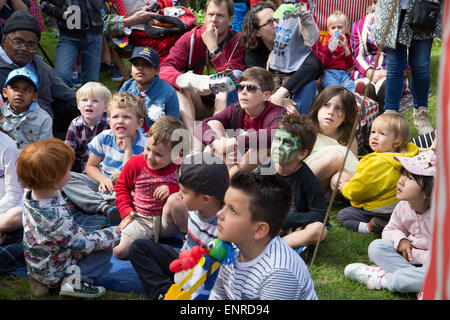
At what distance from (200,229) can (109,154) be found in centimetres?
150

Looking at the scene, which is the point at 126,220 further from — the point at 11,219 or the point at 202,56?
the point at 202,56

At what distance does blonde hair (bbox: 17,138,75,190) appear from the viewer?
299 centimetres

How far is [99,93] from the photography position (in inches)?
181

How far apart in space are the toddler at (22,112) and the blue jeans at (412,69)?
2.96 m

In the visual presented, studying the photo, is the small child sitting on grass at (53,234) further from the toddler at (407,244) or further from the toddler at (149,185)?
the toddler at (407,244)

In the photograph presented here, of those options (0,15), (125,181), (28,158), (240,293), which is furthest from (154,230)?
(0,15)

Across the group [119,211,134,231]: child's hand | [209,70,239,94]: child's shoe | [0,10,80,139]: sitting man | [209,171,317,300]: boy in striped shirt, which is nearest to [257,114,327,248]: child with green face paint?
[119,211,134,231]: child's hand

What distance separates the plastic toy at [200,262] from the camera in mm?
2502

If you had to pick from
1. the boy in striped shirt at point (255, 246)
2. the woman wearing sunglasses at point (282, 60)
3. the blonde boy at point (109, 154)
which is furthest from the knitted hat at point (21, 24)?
the boy in striped shirt at point (255, 246)

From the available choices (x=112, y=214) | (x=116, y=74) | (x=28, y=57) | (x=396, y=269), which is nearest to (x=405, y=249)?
(x=396, y=269)

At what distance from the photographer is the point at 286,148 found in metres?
3.71

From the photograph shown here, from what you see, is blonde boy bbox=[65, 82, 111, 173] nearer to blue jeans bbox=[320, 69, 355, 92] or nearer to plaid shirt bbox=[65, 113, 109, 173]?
plaid shirt bbox=[65, 113, 109, 173]

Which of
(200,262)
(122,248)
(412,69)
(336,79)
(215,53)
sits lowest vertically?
(122,248)

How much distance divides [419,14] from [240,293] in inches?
126
